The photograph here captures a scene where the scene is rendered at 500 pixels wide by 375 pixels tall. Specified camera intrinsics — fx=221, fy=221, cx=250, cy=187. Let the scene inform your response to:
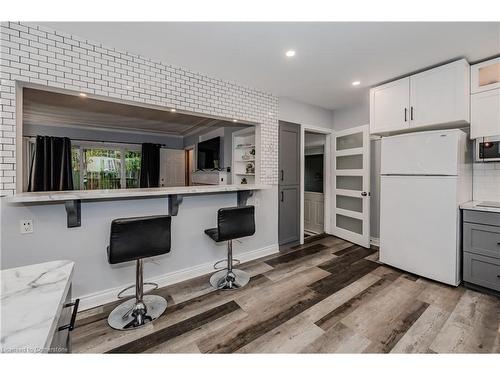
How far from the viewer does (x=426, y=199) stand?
2.65m

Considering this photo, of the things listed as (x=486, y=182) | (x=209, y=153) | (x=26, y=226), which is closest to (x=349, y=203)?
(x=486, y=182)

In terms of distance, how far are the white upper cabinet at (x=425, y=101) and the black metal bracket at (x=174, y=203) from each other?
2.85 metres

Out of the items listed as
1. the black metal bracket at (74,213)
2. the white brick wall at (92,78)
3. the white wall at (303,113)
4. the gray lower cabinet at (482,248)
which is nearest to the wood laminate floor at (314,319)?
the gray lower cabinet at (482,248)

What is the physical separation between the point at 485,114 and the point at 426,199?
106cm

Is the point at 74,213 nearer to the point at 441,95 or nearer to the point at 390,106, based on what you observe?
the point at 390,106

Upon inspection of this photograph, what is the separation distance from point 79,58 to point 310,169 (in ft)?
14.0

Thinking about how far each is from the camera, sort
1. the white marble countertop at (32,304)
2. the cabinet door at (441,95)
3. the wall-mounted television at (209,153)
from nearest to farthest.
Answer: the white marble countertop at (32,304) < the cabinet door at (441,95) < the wall-mounted television at (209,153)

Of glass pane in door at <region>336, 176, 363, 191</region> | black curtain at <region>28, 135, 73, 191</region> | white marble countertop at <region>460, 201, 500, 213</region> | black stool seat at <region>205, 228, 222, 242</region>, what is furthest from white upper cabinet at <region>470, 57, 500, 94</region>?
black curtain at <region>28, 135, 73, 191</region>

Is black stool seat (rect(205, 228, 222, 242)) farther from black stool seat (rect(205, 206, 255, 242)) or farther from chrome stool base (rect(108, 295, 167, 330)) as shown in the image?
chrome stool base (rect(108, 295, 167, 330))

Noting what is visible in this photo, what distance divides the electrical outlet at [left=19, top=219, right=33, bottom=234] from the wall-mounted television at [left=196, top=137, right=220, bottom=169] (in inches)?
138

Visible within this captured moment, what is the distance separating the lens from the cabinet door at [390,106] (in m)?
2.84

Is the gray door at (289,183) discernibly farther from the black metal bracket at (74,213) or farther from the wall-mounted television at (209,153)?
the black metal bracket at (74,213)

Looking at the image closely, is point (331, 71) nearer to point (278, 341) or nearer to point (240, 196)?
point (240, 196)

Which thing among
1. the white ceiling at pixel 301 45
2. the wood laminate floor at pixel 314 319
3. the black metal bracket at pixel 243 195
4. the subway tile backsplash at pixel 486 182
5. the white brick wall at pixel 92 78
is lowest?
the wood laminate floor at pixel 314 319
